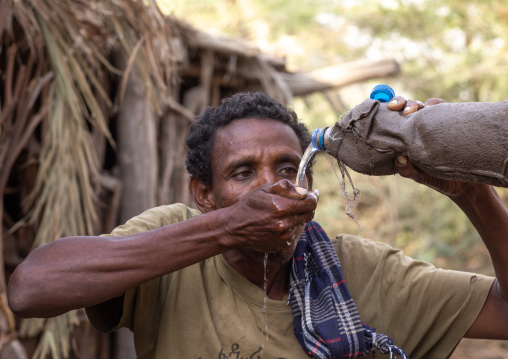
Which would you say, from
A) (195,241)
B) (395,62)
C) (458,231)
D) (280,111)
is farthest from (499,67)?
(195,241)

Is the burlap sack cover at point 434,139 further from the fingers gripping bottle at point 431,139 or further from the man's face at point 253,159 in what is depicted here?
the man's face at point 253,159

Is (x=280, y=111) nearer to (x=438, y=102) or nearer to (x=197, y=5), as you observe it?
(x=438, y=102)

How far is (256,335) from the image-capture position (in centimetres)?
194

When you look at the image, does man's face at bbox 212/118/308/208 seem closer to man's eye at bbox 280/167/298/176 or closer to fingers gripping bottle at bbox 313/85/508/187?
man's eye at bbox 280/167/298/176

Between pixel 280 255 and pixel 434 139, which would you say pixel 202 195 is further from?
pixel 434 139

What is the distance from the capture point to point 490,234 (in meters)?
1.95

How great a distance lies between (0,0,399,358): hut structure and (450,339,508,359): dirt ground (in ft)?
13.0

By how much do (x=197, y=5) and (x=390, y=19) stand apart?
384 centimetres

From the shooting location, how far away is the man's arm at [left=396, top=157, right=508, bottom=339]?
188 centimetres

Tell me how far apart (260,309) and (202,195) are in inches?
20.2

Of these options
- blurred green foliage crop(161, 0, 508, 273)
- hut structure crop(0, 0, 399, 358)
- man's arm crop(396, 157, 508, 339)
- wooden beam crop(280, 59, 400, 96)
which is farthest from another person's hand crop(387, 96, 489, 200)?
blurred green foliage crop(161, 0, 508, 273)

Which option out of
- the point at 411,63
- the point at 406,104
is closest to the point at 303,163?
the point at 406,104

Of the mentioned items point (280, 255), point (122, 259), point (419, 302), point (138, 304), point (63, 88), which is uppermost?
point (63, 88)

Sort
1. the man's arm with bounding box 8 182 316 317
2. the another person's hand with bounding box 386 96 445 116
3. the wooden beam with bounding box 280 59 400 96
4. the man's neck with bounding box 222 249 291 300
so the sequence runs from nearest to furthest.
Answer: the another person's hand with bounding box 386 96 445 116, the man's arm with bounding box 8 182 316 317, the man's neck with bounding box 222 249 291 300, the wooden beam with bounding box 280 59 400 96
